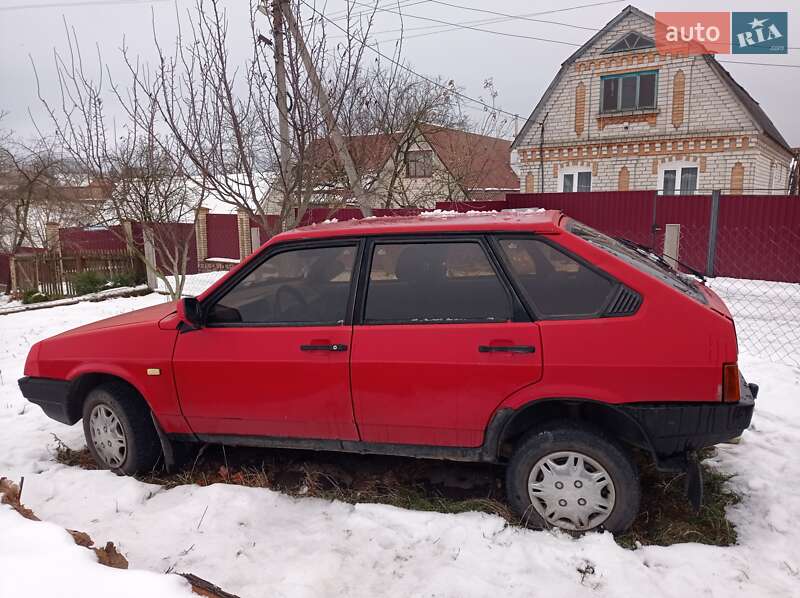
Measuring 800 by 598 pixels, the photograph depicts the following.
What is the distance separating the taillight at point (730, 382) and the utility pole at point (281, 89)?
14.6ft

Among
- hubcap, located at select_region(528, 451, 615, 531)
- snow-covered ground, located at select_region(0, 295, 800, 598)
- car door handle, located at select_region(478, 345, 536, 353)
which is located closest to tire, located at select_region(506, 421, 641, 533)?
hubcap, located at select_region(528, 451, 615, 531)

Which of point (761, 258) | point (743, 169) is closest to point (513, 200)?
point (761, 258)

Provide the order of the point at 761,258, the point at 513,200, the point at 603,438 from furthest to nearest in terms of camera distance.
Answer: the point at 513,200
the point at 761,258
the point at 603,438

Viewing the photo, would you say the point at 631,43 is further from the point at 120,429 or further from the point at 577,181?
the point at 120,429

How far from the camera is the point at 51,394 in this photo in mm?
3898

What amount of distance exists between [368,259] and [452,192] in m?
15.4

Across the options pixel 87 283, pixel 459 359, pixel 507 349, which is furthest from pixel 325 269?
pixel 87 283

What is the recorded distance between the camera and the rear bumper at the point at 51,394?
3855 mm

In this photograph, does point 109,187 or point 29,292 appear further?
point 29,292

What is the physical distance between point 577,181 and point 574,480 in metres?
19.2

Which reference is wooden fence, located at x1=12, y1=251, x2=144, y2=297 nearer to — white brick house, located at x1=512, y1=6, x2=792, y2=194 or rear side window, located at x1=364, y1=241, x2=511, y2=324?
rear side window, located at x1=364, y1=241, x2=511, y2=324

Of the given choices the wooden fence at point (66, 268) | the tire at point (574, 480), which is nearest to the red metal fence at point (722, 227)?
the tire at point (574, 480)

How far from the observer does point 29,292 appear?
45.7 ft

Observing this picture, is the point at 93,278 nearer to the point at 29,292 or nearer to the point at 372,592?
the point at 29,292
